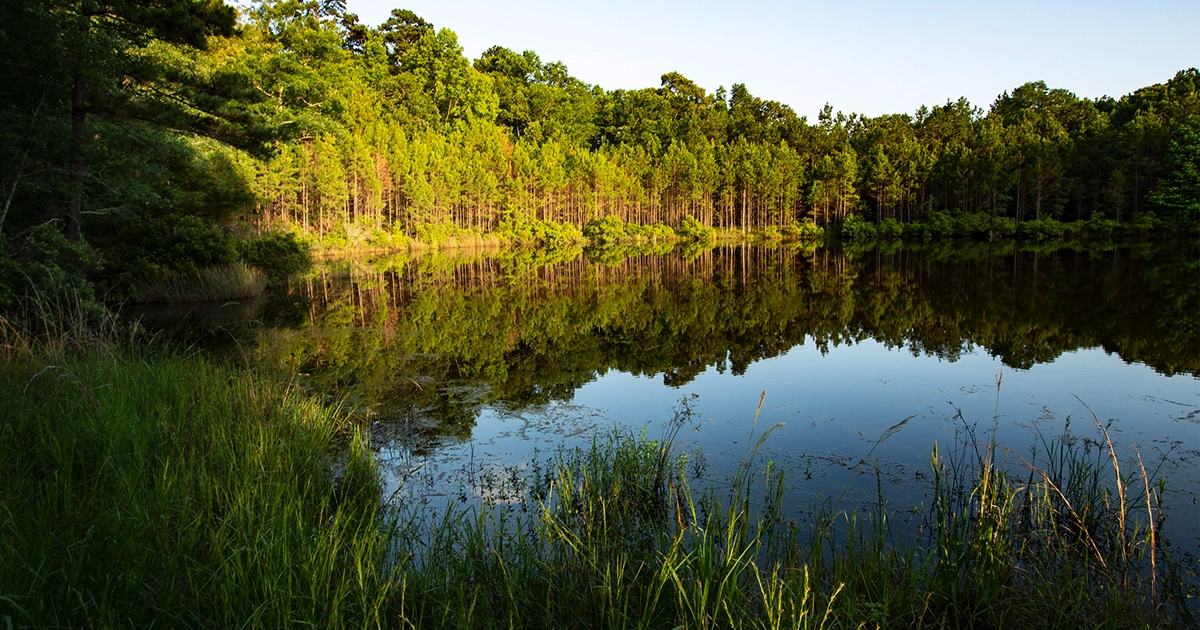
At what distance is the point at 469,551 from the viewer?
360cm

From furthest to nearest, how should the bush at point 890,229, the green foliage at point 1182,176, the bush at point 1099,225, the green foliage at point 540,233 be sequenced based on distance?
the bush at point 890,229
the green foliage at point 540,233
the bush at point 1099,225
the green foliage at point 1182,176

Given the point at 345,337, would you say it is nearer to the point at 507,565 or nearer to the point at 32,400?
the point at 32,400

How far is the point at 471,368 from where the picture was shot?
Answer: 10.6 m

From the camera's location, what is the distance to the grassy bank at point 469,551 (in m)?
2.89

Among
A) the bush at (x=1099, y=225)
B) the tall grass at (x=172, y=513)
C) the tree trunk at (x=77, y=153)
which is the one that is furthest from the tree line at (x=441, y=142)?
the tall grass at (x=172, y=513)

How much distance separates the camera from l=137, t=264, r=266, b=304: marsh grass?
16391 millimetres

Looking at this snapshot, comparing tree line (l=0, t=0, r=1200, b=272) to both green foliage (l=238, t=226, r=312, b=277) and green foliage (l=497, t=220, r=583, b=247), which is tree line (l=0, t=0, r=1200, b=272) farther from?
green foliage (l=238, t=226, r=312, b=277)

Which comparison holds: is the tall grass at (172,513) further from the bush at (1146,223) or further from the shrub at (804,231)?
the shrub at (804,231)

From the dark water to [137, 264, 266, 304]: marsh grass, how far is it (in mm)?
962

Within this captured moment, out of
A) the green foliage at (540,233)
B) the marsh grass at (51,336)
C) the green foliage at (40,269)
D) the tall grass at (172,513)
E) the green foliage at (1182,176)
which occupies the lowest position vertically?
the tall grass at (172,513)

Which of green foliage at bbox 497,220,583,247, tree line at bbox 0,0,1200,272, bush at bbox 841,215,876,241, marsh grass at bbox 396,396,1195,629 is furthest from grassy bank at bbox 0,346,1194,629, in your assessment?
bush at bbox 841,215,876,241

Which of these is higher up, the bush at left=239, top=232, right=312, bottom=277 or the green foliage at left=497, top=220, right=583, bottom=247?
the green foliage at left=497, top=220, right=583, bottom=247

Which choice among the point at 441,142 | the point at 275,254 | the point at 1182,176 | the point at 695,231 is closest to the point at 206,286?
the point at 275,254

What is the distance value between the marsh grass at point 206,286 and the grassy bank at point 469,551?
12.7 meters
